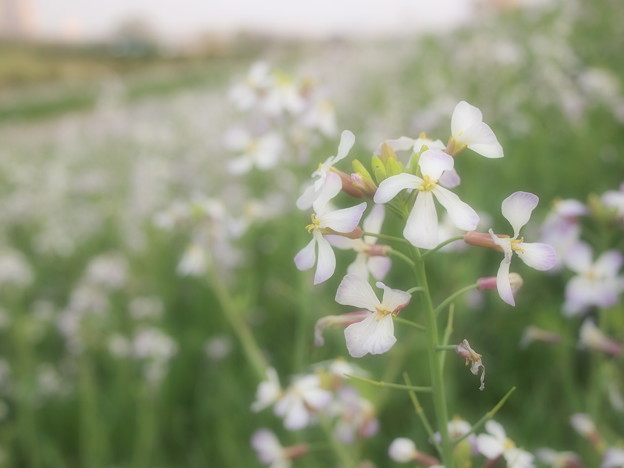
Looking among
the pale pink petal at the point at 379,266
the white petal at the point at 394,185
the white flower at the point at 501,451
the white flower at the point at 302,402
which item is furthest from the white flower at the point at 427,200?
the white flower at the point at 302,402

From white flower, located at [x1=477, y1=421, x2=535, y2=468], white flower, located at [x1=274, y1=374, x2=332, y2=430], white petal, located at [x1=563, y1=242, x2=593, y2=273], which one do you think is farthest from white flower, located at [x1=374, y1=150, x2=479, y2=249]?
white petal, located at [x1=563, y1=242, x2=593, y2=273]

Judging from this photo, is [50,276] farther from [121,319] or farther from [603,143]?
[603,143]

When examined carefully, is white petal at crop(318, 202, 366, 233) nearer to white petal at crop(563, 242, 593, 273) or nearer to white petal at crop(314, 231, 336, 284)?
white petal at crop(314, 231, 336, 284)

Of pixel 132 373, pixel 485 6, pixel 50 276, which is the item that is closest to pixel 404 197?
pixel 132 373

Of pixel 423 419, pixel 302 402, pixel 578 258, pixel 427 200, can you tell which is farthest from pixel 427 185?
pixel 578 258

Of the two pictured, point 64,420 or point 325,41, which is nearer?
point 64,420
